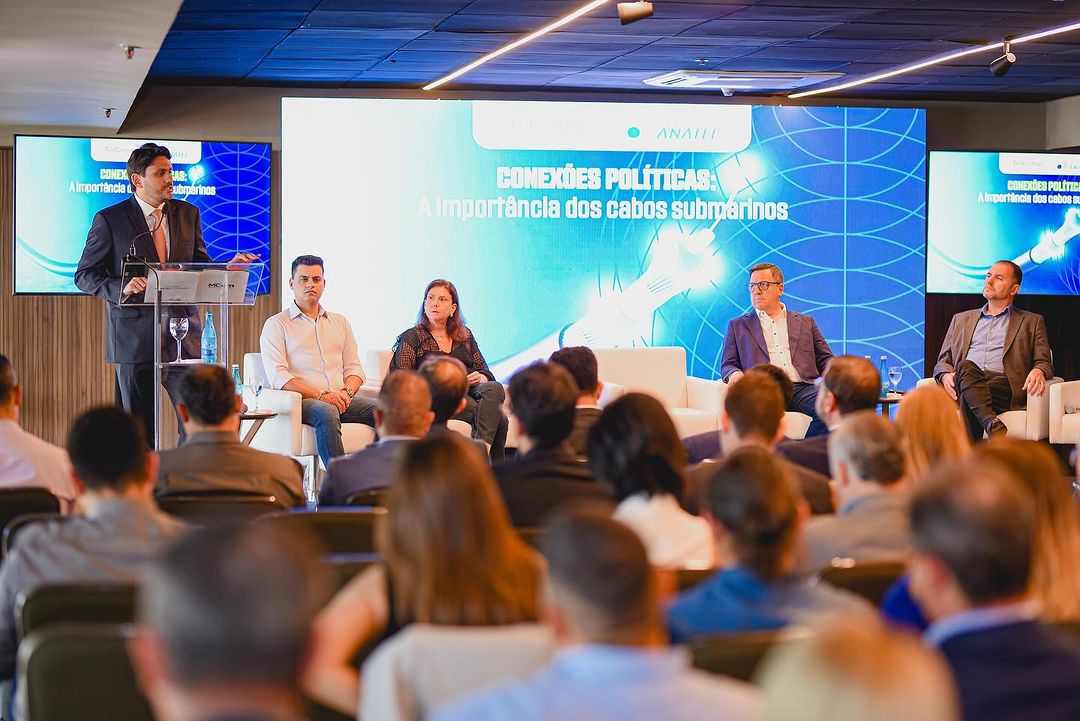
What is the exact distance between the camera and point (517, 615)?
2.24m

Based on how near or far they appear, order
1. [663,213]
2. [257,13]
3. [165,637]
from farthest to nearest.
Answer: [663,213] < [257,13] < [165,637]

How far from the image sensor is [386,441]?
14.9 feet

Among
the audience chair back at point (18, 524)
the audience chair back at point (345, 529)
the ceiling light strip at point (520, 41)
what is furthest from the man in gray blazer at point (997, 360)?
the audience chair back at point (18, 524)

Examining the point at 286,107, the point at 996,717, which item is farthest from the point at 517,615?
the point at 286,107

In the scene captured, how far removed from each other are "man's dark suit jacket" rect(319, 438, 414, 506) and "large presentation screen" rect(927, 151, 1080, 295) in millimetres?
8228

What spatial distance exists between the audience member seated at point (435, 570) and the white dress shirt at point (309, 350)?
5814 millimetres

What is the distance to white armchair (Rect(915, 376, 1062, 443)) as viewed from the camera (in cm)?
902

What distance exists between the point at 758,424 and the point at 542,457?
0.78 metres

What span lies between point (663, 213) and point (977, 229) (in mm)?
2809

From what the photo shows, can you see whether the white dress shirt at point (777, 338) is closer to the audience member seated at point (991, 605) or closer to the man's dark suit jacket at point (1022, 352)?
the man's dark suit jacket at point (1022, 352)

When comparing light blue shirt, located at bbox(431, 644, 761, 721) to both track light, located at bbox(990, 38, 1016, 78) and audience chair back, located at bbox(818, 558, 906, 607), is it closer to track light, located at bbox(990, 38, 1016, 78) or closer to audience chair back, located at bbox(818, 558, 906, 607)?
audience chair back, located at bbox(818, 558, 906, 607)

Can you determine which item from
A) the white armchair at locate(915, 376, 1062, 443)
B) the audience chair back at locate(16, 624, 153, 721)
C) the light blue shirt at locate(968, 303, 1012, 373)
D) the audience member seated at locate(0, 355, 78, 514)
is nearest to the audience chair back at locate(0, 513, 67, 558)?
the audience chair back at locate(16, 624, 153, 721)

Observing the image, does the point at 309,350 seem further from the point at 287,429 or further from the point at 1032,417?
the point at 1032,417

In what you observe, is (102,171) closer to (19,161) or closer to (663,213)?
(19,161)
